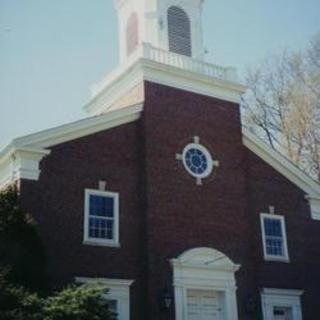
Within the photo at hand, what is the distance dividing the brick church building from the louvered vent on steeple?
1.8 inches

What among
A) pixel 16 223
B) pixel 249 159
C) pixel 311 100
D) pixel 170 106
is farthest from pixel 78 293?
pixel 311 100

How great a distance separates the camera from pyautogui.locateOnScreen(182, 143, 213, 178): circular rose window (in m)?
24.2

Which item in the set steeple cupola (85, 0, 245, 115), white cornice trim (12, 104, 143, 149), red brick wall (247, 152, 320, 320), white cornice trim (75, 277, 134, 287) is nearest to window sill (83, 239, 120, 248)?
white cornice trim (75, 277, 134, 287)

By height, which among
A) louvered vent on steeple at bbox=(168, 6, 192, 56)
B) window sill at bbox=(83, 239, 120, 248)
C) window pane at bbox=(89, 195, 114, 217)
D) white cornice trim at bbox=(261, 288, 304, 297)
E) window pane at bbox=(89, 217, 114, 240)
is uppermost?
louvered vent on steeple at bbox=(168, 6, 192, 56)

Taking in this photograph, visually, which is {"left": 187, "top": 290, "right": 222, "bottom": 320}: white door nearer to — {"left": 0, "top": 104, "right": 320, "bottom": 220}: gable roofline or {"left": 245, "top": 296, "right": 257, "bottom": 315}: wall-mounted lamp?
{"left": 245, "top": 296, "right": 257, "bottom": 315}: wall-mounted lamp

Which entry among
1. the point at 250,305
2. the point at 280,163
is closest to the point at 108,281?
the point at 250,305

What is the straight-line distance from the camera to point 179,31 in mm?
26172

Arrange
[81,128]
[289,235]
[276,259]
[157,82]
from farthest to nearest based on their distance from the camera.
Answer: [289,235] < [276,259] < [157,82] < [81,128]

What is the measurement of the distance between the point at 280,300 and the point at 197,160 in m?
6.26

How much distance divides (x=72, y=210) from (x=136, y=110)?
473 centimetres

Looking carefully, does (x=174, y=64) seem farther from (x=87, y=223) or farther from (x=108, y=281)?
(x=108, y=281)

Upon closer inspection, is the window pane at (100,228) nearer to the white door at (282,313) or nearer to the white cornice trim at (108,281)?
the white cornice trim at (108,281)

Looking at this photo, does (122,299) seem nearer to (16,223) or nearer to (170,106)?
(16,223)

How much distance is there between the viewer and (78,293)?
17.3 m
